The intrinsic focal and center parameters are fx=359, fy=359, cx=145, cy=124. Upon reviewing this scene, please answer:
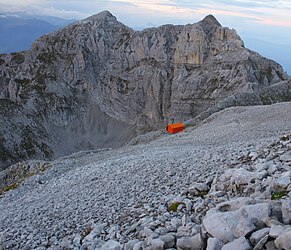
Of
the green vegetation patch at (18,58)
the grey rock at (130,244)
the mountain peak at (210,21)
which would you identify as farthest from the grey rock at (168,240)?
the green vegetation patch at (18,58)

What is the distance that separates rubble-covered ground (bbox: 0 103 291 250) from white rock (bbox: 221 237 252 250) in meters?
0.02

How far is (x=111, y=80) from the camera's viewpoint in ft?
552

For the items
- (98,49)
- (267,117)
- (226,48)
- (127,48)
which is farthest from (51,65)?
(267,117)

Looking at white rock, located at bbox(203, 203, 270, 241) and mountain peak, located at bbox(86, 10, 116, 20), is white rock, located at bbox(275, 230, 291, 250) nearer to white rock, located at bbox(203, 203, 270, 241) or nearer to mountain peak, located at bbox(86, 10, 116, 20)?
white rock, located at bbox(203, 203, 270, 241)

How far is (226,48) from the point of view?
447 feet

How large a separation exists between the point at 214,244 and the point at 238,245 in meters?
0.73

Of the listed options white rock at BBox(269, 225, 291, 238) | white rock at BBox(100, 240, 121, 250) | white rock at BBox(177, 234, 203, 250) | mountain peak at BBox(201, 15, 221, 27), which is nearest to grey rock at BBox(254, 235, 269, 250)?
white rock at BBox(269, 225, 291, 238)

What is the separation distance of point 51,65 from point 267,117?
138109 mm

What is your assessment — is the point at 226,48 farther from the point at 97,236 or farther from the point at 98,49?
the point at 97,236

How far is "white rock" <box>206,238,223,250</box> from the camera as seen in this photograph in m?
8.79

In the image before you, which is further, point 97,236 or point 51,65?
point 51,65

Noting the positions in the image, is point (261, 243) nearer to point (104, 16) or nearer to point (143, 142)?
point (143, 142)

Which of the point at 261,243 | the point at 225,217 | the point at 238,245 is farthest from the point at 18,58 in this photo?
the point at 261,243

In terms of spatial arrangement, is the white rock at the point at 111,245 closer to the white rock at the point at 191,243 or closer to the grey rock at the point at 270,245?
the white rock at the point at 191,243
